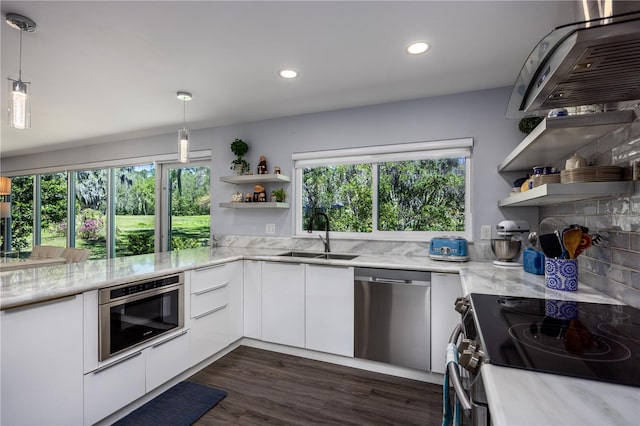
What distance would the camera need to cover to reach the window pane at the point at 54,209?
5.17 meters

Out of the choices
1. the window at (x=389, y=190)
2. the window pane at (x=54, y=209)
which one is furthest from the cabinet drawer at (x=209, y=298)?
the window pane at (x=54, y=209)

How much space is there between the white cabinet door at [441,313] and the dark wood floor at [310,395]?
0.78ft

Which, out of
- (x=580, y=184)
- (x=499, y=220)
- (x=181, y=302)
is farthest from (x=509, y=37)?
(x=181, y=302)

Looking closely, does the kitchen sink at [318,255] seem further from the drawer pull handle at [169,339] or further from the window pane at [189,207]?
the window pane at [189,207]

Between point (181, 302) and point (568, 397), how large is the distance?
7.44 feet

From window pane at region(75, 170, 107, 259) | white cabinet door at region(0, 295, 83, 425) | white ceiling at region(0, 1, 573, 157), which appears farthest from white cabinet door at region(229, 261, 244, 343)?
window pane at region(75, 170, 107, 259)

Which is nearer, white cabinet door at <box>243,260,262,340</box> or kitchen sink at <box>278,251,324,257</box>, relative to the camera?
white cabinet door at <box>243,260,262,340</box>

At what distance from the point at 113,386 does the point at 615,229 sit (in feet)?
8.91

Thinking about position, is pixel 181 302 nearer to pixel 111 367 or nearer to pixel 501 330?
pixel 111 367

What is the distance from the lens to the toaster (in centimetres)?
252

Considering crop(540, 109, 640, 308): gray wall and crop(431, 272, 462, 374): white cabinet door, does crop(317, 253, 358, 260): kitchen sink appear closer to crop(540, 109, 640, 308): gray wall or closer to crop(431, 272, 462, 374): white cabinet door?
crop(431, 272, 462, 374): white cabinet door

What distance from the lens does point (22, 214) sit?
5.68 meters

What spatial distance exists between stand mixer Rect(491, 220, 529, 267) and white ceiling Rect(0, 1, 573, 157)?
116 centimetres

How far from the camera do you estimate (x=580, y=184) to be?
53.9 inches
